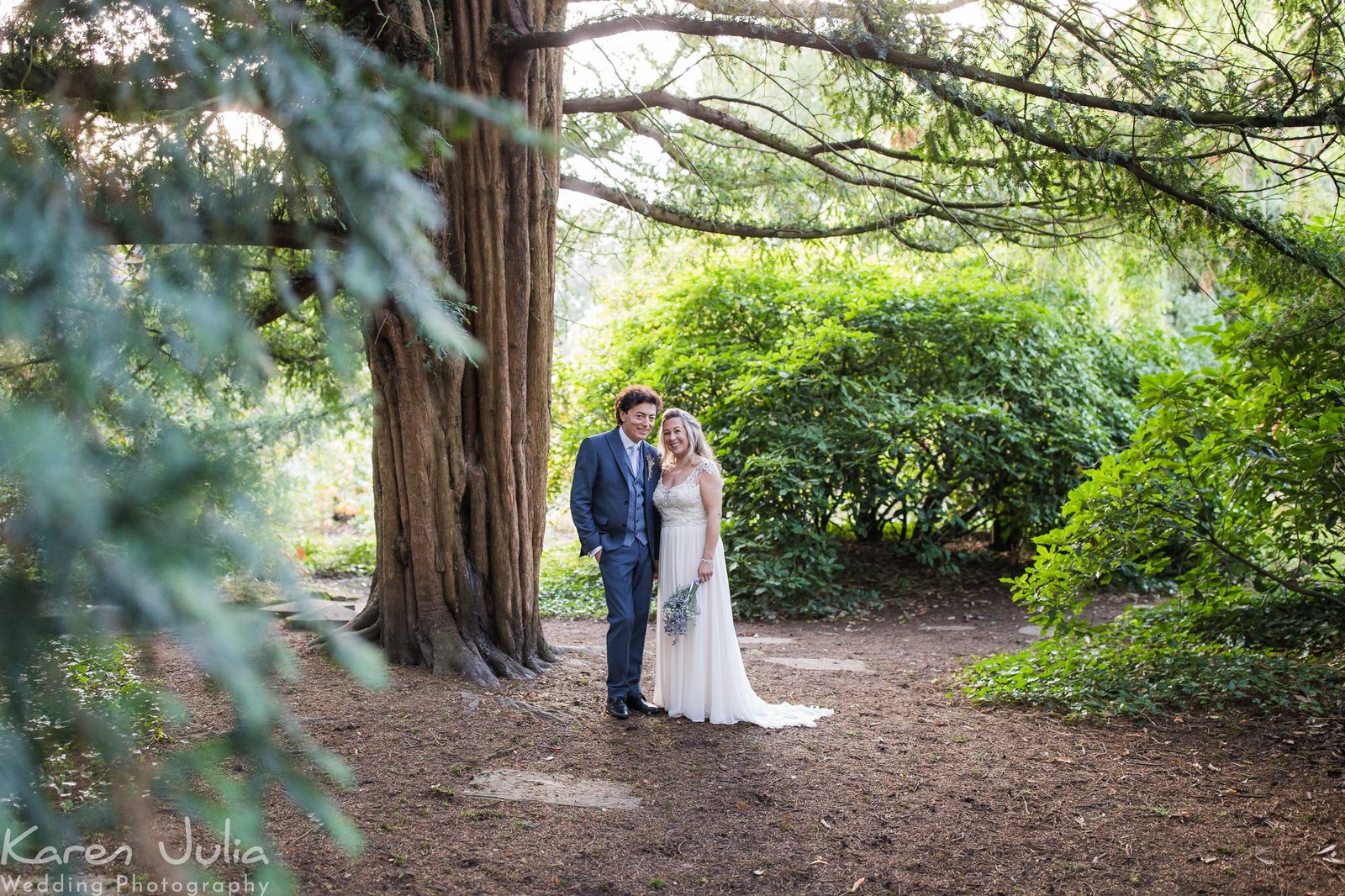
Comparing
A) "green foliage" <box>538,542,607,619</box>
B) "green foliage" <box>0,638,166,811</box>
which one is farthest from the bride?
"green foliage" <box>0,638,166,811</box>

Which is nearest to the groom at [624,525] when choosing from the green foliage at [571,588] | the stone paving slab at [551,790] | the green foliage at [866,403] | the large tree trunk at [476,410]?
the large tree trunk at [476,410]

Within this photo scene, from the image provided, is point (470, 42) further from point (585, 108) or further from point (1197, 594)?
point (1197, 594)

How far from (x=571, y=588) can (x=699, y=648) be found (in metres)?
4.82

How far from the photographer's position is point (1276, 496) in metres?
4.95

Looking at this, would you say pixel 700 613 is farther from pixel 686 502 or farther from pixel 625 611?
pixel 686 502

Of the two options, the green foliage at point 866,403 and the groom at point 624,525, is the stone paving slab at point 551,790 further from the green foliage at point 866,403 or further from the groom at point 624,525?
the green foliage at point 866,403

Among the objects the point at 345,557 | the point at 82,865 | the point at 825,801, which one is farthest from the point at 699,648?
the point at 345,557

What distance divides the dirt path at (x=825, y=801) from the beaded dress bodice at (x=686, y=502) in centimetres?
101

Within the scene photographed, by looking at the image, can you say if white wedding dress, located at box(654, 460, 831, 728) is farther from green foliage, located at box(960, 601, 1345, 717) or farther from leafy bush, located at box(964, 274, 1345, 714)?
leafy bush, located at box(964, 274, 1345, 714)

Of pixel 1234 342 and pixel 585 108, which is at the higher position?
pixel 585 108

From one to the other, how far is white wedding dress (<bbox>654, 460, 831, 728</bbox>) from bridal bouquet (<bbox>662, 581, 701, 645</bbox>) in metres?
0.03

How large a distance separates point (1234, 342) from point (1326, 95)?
1.18 m

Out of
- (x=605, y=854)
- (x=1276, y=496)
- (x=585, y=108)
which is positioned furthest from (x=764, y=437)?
(x=605, y=854)

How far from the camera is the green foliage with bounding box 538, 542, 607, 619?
8820mm
